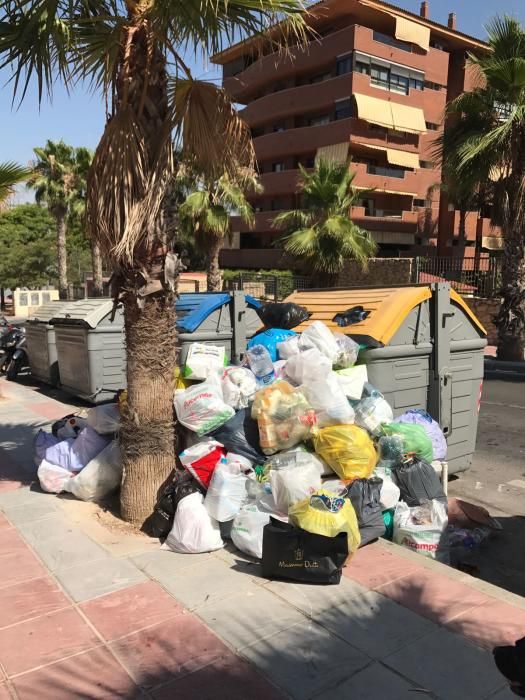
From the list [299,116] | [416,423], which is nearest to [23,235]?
[299,116]

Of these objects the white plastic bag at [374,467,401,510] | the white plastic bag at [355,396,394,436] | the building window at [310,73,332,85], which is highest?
the building window at [310,73,332,85]

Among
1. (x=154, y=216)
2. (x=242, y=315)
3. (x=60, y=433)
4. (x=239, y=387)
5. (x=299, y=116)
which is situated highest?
(x=299, y=116)

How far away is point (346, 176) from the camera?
19.1m

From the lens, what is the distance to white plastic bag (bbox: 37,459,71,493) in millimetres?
4969

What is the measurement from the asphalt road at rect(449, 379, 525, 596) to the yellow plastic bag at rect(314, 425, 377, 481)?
1.12 meters

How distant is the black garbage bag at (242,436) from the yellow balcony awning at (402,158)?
31019 millimetres

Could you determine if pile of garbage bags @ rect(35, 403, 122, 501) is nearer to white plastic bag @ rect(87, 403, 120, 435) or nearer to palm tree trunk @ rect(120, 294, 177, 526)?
white plastic bag @ rect(87, 403, 120, 435)

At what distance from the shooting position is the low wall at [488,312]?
60.0ft

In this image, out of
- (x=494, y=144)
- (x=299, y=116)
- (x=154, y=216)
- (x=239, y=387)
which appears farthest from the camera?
(x=299, y=116)

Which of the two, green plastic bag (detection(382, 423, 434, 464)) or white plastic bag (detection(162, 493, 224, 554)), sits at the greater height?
green plastic bag (detection(382, 423, 434, 464))

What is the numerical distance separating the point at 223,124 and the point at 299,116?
32.0 metres

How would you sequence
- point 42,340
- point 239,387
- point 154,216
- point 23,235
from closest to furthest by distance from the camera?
point 154,216 → point 239,387 → point 42,340 → point 23,235

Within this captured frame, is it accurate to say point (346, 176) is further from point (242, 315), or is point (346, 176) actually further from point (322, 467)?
point (322, 467)

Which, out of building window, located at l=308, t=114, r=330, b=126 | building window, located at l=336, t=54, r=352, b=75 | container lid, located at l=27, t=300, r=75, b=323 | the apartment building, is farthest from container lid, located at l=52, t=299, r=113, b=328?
building window, located at l=308, t=114, r=330, b=126
